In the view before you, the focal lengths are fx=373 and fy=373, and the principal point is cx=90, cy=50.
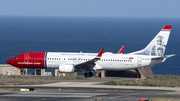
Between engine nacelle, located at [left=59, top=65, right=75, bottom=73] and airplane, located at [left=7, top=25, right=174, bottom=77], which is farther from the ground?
airplane, located at [left=7, top=25, right=174, bottom=77]

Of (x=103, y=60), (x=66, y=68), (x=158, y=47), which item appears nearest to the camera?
(x=66, y=68)

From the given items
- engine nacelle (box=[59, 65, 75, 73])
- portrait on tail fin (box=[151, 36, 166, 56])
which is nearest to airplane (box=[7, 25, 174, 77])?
engine nacelle (box=[59, 65, 75, 73])

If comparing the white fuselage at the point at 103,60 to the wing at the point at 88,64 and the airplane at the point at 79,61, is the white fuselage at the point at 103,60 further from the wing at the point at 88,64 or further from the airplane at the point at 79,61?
the wing at the point at 88,64

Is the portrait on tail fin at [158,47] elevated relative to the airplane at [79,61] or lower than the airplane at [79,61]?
elevated

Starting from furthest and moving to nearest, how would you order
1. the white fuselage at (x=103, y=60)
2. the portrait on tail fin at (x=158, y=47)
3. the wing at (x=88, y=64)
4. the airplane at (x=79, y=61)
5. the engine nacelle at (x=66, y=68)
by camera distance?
the portrait on tail fin at (x=158, y=47)
the white fuselage at (x=103, y=60)
the airplane at (x=79, y=61)
the engine nacelle at (x=66, y=68)
the wing at (x=88, y=64)

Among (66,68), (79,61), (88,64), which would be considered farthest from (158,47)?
(66,68)

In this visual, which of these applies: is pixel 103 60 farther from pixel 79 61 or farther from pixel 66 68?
pixel 66 68

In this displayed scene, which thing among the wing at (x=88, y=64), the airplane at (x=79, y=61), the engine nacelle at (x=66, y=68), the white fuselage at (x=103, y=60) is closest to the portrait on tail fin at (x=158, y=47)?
the airplane at (x=79, y=61)

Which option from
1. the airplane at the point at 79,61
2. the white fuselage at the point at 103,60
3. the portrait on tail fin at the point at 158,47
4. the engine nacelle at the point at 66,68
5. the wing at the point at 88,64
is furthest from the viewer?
the portrait on tail fin at the point at 158,47

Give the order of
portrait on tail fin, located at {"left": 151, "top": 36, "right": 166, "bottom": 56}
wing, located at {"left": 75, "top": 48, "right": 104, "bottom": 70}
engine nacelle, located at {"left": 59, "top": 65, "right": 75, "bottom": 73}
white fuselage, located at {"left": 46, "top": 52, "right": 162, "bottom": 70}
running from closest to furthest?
wing, located at {"left": 75, "top": 48, "right": 104, "bottom": 70} → engine nacelle, located at {"left": 59, "top": 65, "right": 75, "bottom": 73} → white fuselage, located at {"left": 46, "top": 52, "right": 162, "bottom": 70} → portrait on tail fin, located at {"left": 151, "top": 36, "right": 166, "bottom": 56}

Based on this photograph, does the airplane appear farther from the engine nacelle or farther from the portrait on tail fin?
the portrait on tail fin

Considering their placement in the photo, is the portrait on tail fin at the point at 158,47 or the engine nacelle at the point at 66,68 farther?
the portrait on tail fin at the point at 158,47

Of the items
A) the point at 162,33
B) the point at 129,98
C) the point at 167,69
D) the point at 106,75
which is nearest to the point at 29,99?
the point at 129,98

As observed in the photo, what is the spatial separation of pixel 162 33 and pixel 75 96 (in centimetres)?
2792
